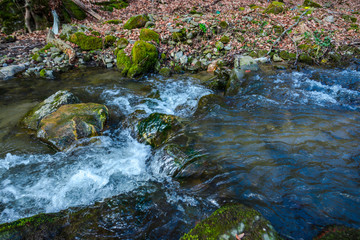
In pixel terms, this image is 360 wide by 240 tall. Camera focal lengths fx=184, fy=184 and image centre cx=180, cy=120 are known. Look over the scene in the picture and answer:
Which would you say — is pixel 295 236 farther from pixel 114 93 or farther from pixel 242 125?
pixel 114 93

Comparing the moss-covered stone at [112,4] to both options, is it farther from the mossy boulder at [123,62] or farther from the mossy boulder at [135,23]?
the mossy boulder at [123,62]

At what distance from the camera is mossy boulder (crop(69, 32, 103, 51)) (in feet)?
32.6

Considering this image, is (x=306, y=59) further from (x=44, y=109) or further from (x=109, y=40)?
(x=44, y=109)

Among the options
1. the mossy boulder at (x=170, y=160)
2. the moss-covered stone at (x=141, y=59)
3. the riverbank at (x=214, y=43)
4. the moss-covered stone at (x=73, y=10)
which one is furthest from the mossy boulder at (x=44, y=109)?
the moss-covered stone at (x=73, y=10)

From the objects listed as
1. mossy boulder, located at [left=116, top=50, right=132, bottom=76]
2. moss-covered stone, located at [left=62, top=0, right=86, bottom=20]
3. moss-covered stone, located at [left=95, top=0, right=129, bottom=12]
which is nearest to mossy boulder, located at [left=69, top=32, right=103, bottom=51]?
mossy boulder, located at [left=116, top=50, right=132, bottom=76]

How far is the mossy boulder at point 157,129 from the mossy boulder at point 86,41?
755 centimetres

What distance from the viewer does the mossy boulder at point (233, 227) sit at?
5.77 feet

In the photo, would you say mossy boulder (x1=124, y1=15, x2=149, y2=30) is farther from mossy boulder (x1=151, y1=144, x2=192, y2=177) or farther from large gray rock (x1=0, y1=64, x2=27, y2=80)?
mossy boulder (x1=151, y1=144, x2=192, y2=177)

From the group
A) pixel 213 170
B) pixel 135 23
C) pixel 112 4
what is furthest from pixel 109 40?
pixel 213 170

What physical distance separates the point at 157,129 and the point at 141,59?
4.87 meters

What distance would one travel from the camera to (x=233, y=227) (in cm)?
181

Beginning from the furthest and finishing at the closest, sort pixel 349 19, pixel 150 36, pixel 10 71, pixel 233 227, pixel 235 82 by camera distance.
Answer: pixel 349 19
pixel 150 36
pixel 10 71
pixel 235 82
pixel 233 227

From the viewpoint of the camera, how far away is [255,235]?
1793mm

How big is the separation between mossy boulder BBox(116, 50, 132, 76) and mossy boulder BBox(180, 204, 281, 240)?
7.76 m
